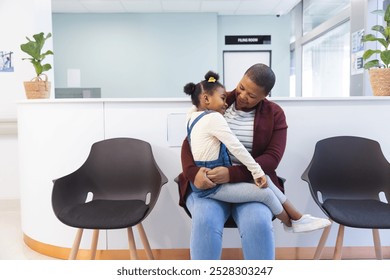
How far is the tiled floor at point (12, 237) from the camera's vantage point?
2223 millimetres

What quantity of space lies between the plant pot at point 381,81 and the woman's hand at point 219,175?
127 centimetres

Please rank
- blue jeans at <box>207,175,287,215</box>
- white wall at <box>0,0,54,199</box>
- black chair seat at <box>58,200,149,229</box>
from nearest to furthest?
1. blue jeans at <box>207,175,287,215</box>
2. black chair seat at <box>58,200,149,229</box>
3. white wall at <box>0,0,54,199</box>

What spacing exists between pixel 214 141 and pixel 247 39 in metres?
5.12

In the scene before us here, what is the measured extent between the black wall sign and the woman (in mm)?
4799

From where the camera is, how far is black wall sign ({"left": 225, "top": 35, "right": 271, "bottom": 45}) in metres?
6.27

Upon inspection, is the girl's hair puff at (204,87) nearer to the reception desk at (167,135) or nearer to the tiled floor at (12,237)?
the reception desk at (167,135)

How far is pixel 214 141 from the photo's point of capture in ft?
5.12

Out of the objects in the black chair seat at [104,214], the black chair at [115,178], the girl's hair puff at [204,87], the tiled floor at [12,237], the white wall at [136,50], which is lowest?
the tiled floor at [12,237]

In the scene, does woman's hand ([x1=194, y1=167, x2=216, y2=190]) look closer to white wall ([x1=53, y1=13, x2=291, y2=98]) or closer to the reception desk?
the reception desk

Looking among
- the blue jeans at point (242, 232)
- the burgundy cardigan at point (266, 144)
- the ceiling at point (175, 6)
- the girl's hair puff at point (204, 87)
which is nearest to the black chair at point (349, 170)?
the burgundy cardigan at point (266, 144)

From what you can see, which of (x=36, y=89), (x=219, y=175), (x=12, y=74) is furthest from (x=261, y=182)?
(x=12, y=74)

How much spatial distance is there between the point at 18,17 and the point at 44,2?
321 mm

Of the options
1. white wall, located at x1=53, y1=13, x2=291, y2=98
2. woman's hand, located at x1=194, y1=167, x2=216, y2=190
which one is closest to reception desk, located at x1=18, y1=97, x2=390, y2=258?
woman's hand, located at x1=194, y1=167, x2=216, y2=190

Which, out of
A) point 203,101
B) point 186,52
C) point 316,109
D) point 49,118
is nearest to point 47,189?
point 49,118
